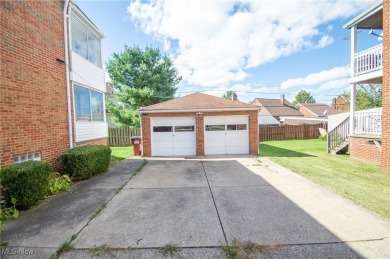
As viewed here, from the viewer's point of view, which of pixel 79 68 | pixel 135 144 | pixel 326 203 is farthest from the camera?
pixel 135 144

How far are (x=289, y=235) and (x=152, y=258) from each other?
2.18 metres

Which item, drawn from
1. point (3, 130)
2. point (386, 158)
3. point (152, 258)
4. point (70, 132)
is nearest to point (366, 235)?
point (152, 258)

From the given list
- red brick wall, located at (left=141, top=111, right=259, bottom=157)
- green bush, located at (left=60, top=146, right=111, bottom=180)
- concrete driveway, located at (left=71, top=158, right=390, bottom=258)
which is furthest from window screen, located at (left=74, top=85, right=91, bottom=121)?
concrete driveway, located at (left=71, top=158, right=390, bottom=258)

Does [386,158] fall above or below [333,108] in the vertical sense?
below

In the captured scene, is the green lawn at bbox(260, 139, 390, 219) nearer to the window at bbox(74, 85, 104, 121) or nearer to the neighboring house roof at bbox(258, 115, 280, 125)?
the window at bbox(74, 85, 104, 121)

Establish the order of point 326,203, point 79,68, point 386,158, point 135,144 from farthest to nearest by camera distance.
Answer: point 135,144 < point 79,68 < point 386,158 < point 326,203

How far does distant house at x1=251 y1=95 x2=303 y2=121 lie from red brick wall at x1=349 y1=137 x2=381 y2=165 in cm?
2926

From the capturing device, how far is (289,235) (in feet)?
10.6

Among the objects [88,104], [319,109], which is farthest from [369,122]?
[319,109]

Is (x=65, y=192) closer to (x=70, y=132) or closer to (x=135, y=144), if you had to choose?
(x=70, y=132)

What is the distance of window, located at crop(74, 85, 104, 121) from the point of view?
7984mm

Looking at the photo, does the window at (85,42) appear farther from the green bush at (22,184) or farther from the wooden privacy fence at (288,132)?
the wooden privacy fence at (288,132)

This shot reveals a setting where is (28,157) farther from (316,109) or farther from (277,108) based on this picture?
(316,109)

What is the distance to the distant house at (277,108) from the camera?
125 feet
